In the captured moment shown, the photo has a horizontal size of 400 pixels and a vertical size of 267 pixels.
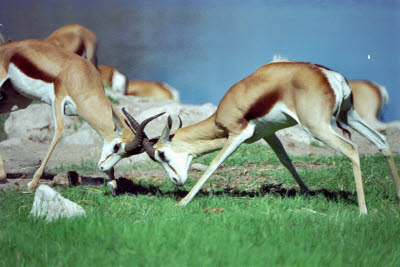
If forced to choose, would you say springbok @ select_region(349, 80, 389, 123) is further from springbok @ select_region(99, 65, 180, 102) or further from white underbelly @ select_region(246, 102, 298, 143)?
white underbelly @ select_region(246, 102, 298, 143)

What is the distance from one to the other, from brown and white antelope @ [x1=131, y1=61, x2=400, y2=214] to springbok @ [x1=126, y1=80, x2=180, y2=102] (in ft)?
39.1

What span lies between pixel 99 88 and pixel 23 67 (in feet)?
3.43

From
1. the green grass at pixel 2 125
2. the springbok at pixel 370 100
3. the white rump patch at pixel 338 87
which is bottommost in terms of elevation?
the green grass at pixel 2 125

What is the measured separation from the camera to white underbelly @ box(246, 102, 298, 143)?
14.5 feet

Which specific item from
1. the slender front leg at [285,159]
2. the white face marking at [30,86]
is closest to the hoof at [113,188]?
the white face marking at [30,86]

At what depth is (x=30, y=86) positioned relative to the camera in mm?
6008

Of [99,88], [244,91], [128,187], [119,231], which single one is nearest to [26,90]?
[99,88]

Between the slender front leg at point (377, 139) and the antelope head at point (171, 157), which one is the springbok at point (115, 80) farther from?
the slender front leg at point (377, 139)

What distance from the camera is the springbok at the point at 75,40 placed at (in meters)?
9.02

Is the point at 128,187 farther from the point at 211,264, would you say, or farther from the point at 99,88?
the point at 211,264

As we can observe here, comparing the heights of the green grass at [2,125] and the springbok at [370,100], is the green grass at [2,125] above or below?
below

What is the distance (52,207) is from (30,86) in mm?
2668

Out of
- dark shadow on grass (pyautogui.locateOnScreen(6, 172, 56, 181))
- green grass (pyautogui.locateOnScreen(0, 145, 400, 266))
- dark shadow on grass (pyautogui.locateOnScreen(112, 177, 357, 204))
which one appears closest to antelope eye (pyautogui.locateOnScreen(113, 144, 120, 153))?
dark shadow on grass (pyautogui.locateOnScreen(112, 177, 357, 204))

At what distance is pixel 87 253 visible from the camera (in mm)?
2850
